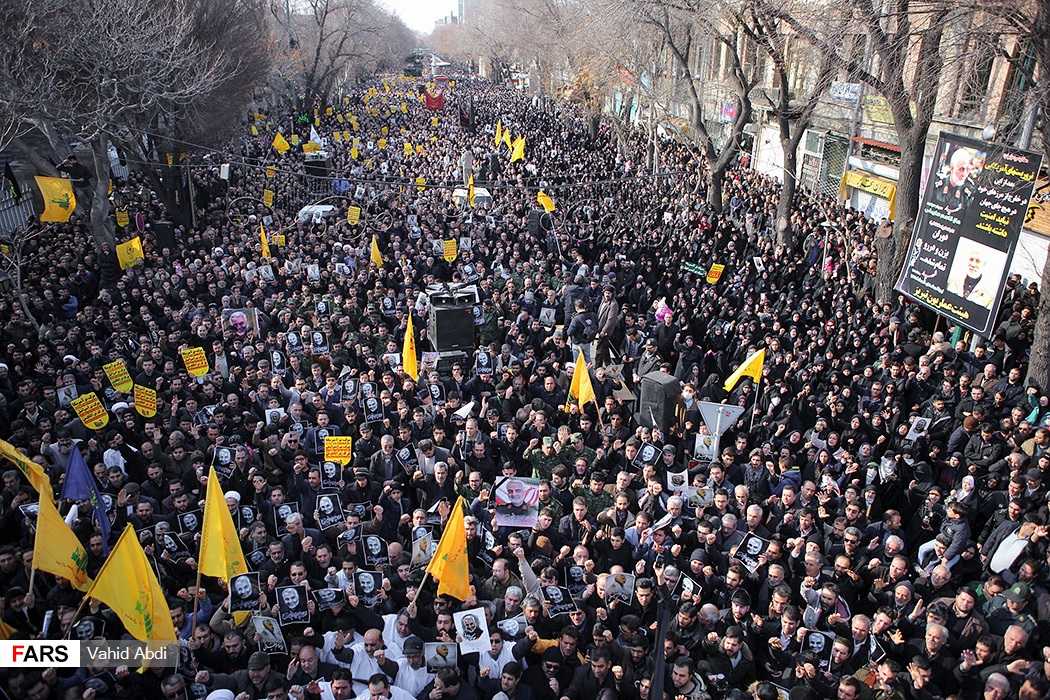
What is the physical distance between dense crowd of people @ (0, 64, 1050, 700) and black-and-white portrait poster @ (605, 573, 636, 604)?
0.02m

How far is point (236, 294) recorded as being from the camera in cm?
1351

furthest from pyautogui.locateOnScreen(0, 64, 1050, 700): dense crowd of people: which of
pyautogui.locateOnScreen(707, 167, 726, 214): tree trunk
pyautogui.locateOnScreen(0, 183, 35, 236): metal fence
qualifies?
pyautogui.locateOnScreen(707, 167, 726, 214): tree trunk

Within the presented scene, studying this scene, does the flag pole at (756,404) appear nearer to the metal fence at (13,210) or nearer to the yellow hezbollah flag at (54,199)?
the yellow hezbollah flag at (54,199)

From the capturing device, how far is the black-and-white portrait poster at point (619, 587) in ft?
20.1

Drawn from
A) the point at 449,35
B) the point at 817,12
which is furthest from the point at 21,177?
the point at 449,35

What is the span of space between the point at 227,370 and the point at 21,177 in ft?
56.0

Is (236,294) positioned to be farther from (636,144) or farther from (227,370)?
(636,144)

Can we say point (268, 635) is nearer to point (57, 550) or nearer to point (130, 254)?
point (57, 550)

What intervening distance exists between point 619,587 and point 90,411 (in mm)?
6951

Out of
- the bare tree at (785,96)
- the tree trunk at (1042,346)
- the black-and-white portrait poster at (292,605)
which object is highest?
the bare tree at (785,96)

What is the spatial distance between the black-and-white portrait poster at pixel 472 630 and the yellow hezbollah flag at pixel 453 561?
0.33m

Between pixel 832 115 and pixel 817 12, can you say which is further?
pixel 832 115

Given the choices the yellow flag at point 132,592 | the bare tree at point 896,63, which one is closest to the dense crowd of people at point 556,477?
the yellow flag at point 132,592

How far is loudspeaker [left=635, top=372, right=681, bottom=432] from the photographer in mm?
9211
